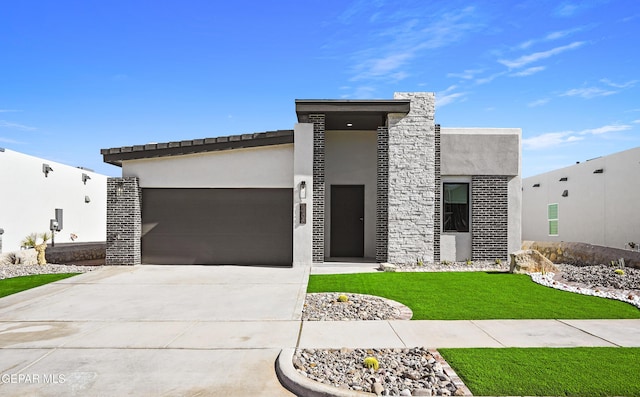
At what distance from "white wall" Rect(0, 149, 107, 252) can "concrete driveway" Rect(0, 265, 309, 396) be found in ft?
31.5

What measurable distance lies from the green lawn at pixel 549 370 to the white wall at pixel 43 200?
1929cm

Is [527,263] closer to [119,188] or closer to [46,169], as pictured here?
[119,188]

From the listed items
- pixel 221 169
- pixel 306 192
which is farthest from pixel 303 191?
pixel 221 169

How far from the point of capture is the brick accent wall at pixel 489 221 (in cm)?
1515

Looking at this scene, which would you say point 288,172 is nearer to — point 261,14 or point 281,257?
point 281,257

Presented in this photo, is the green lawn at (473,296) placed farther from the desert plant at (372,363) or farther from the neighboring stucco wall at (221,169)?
the neighboring stucco wall at (221,169)

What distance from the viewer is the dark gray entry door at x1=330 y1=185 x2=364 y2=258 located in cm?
1588

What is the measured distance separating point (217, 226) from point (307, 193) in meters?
3.42

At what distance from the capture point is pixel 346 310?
7.83 meters

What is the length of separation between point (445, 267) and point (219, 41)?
415 inches

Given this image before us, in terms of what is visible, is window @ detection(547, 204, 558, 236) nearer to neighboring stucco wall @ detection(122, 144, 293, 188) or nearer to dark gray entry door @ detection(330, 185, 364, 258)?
dark gray entry door @ detection(330, 185, 364, 258)

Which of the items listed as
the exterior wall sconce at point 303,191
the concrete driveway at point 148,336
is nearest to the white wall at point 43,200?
the concrete driveway at point 148,336

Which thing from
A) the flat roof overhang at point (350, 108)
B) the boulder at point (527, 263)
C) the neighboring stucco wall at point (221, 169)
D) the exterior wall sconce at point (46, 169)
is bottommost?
the boulder at point (527, 263)

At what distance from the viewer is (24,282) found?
435 inches
